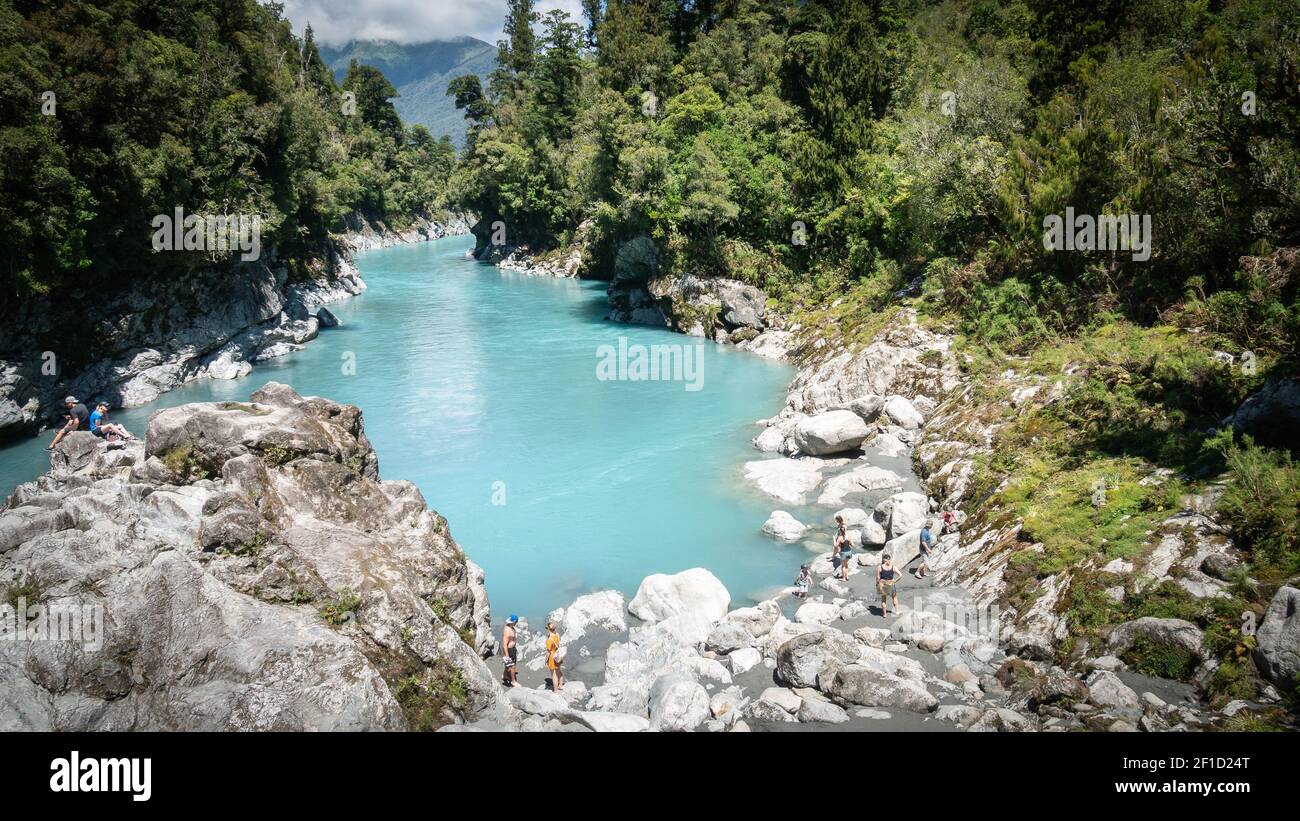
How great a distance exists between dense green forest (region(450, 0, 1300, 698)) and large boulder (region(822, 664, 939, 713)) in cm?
322

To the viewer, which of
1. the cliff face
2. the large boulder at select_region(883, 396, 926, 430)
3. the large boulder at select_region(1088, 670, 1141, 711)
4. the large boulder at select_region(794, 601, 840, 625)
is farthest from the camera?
the large boulder at select_region(883, 396, 926, 430)

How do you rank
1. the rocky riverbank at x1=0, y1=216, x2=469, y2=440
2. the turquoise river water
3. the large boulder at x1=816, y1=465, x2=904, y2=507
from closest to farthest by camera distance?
1. the turquoise river water
2. the large boulder at x1=816, y1=465, x2=904, y2=507
3. the rocky riverbank at x1=0, y1=216, x2=469, y2=440

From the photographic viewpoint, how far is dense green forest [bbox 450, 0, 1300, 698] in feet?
51.6

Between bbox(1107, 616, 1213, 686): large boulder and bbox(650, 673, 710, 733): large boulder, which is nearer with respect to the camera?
bbox(1107, 616, 1213, 686): large boulder

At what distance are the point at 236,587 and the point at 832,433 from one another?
17978 millimetres

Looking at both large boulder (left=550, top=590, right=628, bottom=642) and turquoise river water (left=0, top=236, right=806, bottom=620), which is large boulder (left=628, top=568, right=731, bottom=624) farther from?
turquoise river water (left=0, top=236, right=806, bottom=620)

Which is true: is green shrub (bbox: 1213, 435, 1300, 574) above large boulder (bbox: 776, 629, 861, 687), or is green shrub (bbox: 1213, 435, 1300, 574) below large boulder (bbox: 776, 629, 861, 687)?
above

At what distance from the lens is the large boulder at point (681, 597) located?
16688 mm

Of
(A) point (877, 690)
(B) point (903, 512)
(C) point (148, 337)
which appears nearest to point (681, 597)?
(A) point (877, 690)

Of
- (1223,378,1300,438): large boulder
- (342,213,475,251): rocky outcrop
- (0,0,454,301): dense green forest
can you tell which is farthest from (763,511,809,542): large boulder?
(342,213,475,251): rocky outcrop

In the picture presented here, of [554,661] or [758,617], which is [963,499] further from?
[554,661]

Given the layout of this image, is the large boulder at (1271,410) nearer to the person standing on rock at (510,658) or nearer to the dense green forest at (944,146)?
the dense green forest at (944,146)

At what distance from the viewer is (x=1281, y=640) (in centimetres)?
1059

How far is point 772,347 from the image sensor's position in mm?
40344
